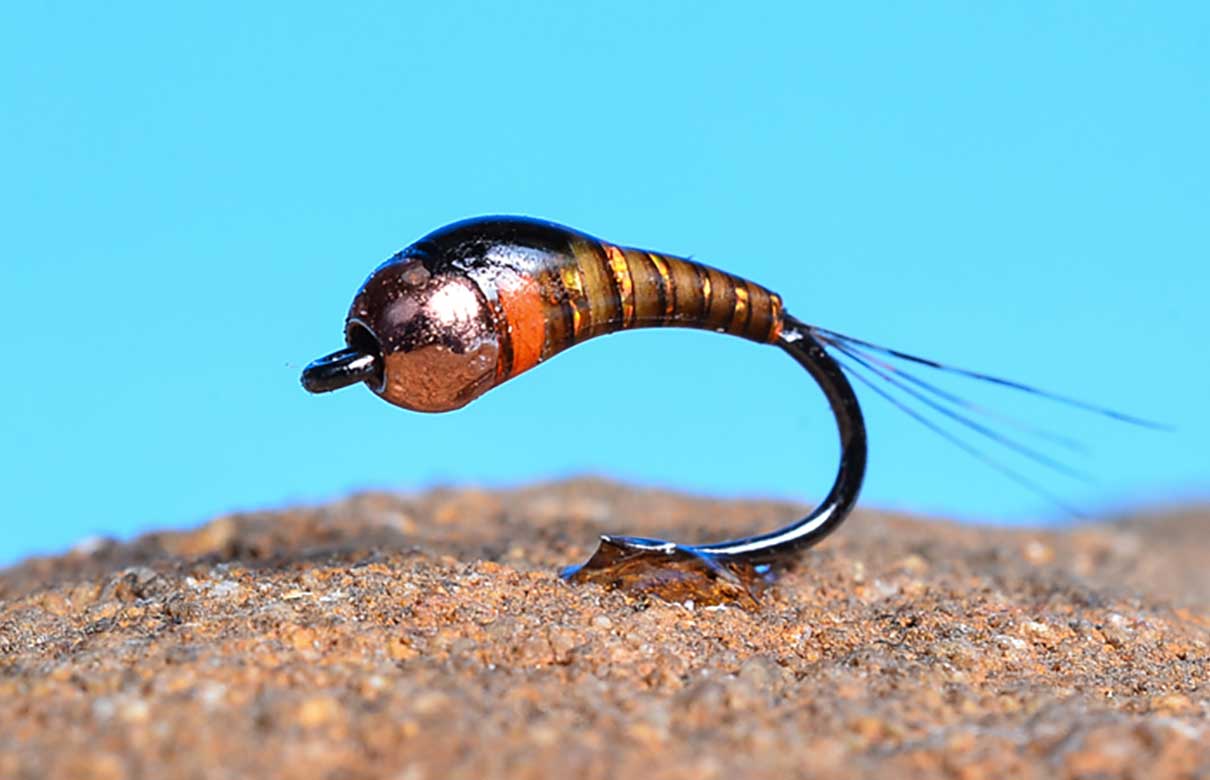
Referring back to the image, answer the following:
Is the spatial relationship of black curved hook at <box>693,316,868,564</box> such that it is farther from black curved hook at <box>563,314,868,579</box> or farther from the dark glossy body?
the dark glossy body

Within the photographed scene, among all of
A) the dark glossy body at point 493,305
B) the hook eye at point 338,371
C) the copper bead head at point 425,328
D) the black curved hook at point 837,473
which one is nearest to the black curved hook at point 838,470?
the black curved hook at point 837,473

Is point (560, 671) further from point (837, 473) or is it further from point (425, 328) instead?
point (837, 473)

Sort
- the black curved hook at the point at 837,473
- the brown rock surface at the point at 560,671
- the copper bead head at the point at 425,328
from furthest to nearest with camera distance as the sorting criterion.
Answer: the black curved hook at the point at 837,473 → the copper bead head at the point at 425,328 → the brown rock surface at the point at 560,671

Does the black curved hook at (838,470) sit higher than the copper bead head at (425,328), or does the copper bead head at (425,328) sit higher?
the copper bead head at (425,328)

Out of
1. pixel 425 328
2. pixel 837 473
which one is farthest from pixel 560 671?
pixel 837 473

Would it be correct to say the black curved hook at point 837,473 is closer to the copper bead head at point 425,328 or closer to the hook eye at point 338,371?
the copper bead head at point 425,328
